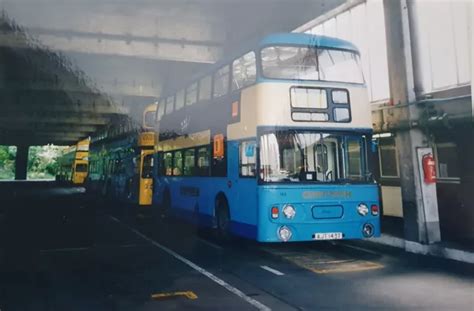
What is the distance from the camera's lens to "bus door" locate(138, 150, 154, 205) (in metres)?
13.5

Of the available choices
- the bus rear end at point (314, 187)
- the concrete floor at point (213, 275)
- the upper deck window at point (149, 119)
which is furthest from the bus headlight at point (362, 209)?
the upper deck window at point (149, 119)

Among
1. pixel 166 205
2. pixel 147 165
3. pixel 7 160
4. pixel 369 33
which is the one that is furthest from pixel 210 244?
pixel 369 33

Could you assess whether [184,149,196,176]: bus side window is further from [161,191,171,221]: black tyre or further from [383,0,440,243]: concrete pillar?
[383,0,440,243]: concrete pillar

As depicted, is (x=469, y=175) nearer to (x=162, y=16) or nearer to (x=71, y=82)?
(x=162, y=16)

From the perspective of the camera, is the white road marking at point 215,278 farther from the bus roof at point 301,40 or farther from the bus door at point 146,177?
the bus door at point 146,177

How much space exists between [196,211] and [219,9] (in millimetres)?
4488

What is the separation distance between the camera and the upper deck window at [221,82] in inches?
308

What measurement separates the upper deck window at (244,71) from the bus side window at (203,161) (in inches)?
70.5

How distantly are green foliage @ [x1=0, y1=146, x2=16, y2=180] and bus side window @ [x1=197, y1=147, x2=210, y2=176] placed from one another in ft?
12.9

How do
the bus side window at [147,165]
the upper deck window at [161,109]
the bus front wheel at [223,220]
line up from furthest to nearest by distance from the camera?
the bus side window at [147,165]
the upper deck window at [161,109]
the bus front wheel at [223,220]

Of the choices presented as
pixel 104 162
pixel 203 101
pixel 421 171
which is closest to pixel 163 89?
pixel 203 101

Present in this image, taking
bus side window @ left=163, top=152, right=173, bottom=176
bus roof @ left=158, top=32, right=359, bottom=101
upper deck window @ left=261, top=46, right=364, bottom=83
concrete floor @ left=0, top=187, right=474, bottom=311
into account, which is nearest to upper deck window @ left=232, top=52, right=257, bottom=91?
bus roof @ left=158, top=32, right=359, bottom=101

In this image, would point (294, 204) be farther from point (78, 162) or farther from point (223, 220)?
point (78, 162)

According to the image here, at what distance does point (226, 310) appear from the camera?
13.5 feet
